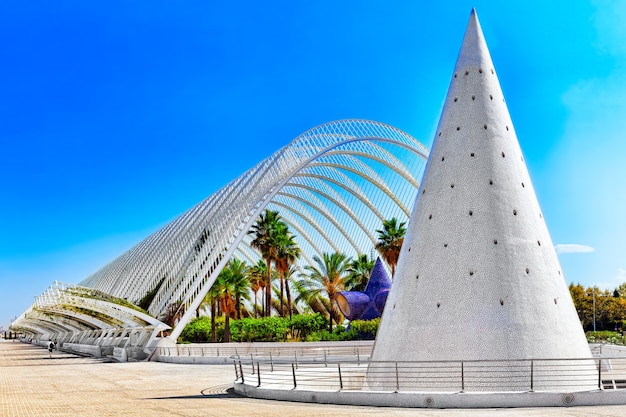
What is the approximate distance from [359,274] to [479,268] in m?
51.2

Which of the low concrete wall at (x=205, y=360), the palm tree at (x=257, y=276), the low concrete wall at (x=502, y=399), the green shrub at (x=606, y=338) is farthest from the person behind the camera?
the palm tree at (x=257, y=276)

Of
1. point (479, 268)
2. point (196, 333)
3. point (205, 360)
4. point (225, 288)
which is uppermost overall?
point (225, 288)

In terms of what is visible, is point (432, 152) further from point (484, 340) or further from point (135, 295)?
point (135, 295)

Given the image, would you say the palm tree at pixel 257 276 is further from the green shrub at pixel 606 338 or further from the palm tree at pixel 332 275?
the green shrub at pixel 606 338

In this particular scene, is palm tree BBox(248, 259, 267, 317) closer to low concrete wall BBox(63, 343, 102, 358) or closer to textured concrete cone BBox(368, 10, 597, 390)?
low concrete wall BBox(63, 343, 102, 358)

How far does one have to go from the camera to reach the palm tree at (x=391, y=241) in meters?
59.9

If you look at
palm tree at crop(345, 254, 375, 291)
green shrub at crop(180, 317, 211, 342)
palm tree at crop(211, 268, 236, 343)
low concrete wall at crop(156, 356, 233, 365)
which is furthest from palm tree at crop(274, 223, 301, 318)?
low concrete wall at crop(156, 356, 233, 365)

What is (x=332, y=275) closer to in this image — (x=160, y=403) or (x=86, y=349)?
(x=86, y=349)

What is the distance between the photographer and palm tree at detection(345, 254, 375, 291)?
65562 mm

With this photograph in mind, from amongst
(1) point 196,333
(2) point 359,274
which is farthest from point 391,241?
(1) point 196,333

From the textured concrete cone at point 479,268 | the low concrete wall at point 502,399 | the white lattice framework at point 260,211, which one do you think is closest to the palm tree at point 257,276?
the white lattice framework at point 260,211

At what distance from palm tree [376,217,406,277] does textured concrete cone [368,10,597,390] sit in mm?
42583

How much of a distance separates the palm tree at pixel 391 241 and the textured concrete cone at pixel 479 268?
42.6 m

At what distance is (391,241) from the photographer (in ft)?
198
